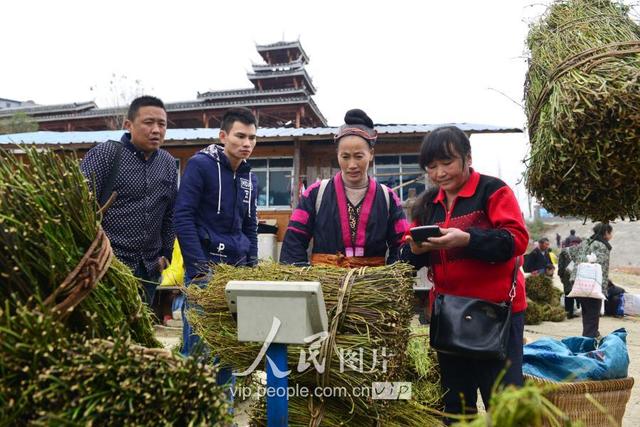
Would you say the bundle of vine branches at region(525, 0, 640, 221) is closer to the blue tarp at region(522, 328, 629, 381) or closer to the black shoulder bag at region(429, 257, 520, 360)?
the black shoulder bag at region(429, 257, 520, 360)

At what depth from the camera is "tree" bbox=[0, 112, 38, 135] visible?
22.3m

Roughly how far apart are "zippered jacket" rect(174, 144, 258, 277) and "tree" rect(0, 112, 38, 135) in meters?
23.3

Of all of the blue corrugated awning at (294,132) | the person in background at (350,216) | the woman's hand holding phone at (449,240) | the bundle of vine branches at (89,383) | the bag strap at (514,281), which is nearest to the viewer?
the bundle of vine branches at (89,383)

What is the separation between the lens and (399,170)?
473 inches

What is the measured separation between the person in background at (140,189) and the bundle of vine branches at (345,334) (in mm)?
871

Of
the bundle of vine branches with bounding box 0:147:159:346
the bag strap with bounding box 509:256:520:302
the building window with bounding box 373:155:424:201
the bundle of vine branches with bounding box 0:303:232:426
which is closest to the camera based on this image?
the bundle of vine branches with bounding box 0:303:232:426

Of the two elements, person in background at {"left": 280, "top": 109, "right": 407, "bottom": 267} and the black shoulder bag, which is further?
person in background at {"left": 280, "top": 109, "right": 407, "bottom": 267}

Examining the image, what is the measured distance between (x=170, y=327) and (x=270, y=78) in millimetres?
21758

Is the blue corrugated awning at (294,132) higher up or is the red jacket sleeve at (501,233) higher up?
the blue corrugated awning at (294,132)

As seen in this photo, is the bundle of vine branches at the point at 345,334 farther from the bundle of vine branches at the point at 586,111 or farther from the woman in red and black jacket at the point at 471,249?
the bundle of vine branches at the point at 586,111

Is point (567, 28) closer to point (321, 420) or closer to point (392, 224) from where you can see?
point (392, 224)

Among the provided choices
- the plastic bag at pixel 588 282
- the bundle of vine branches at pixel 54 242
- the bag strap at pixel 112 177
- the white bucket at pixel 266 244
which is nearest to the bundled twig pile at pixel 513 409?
the bundle of vine branches at pixel 54 242

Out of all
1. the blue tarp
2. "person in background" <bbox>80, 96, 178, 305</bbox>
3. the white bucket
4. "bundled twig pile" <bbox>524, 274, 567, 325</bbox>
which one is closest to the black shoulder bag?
the blue tarp

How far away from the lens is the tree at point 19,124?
2232 cm
